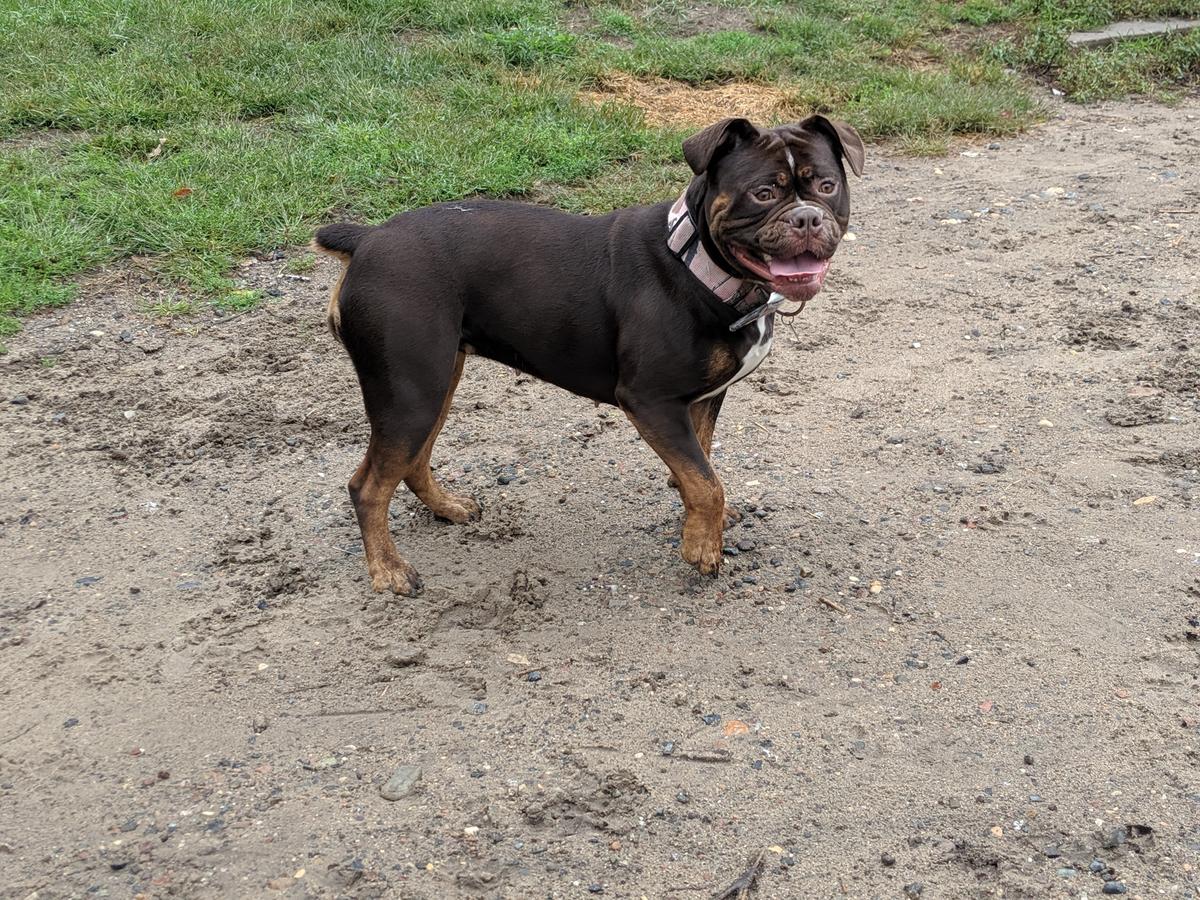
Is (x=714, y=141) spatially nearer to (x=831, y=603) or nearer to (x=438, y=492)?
(x=831, y=603)

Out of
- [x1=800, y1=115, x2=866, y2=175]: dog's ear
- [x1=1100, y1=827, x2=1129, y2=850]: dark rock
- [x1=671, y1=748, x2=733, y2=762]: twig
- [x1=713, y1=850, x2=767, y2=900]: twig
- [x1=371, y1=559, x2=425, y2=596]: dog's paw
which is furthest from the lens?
[x1=371, y1=559, x2=425, y2=596]: dog's paw

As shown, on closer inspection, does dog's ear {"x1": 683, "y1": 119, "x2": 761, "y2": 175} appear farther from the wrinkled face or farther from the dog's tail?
the dog's tail

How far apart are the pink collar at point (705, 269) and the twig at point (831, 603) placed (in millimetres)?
1155

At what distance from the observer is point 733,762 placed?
3.96 m

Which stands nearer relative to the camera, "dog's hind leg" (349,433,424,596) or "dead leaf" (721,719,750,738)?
"dead leaf" (721,719,750,738)

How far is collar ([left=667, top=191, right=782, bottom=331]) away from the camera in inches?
175

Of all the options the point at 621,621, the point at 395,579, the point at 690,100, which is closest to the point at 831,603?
the point at 621,621

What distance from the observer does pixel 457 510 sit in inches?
211

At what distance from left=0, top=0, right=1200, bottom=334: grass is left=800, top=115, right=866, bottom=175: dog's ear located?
3.56 meters

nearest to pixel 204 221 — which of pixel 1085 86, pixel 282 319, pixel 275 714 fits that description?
pixel 282 319

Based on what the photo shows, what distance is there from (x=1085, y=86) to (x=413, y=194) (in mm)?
5855

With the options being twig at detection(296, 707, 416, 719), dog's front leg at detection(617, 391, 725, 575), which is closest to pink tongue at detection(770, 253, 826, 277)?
dog's front leg at detection(617, 391, 725, 575)

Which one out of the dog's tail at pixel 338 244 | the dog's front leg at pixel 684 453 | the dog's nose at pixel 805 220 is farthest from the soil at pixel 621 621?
the dog's nose at pixel 805 220

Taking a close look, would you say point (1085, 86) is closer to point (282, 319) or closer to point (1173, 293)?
point (1173, 293)
